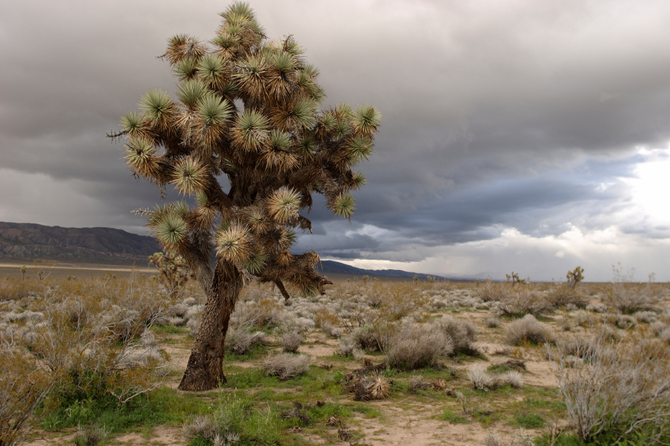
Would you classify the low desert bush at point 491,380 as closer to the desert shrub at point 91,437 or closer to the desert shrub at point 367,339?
the desert shrub at point 367,339

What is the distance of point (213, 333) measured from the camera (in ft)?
27.6

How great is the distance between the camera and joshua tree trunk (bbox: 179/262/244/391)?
8.37m

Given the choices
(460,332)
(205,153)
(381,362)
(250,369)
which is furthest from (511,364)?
(205,153)

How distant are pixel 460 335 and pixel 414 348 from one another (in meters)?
2.89

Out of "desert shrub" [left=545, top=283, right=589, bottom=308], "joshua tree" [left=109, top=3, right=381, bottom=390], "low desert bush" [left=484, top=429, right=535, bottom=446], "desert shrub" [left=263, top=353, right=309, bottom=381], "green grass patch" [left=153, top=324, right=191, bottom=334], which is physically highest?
"joshua tree" [left=109, top=3, right=381, bottom=390]

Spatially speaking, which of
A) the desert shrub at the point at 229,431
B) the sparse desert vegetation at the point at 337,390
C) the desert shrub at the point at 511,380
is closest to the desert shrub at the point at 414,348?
the sparse desert vegetation at the point at 337,390

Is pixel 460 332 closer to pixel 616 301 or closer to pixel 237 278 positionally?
pixel 237 278

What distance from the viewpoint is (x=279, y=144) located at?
7.68 meters

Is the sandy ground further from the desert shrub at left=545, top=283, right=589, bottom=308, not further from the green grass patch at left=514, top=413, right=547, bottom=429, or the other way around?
the desert shrub at left=545, top=283, right=589, bottom=308

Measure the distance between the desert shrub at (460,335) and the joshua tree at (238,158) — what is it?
19.9 ft

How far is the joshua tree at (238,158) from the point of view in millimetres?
7441

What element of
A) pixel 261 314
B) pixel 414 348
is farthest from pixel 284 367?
pixel 261 314

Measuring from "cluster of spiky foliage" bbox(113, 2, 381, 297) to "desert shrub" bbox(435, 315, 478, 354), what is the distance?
5.92 meters

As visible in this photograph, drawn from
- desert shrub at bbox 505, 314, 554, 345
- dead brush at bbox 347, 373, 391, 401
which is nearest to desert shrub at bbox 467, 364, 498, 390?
dead brush at bbox 347, 373, 391, 401
